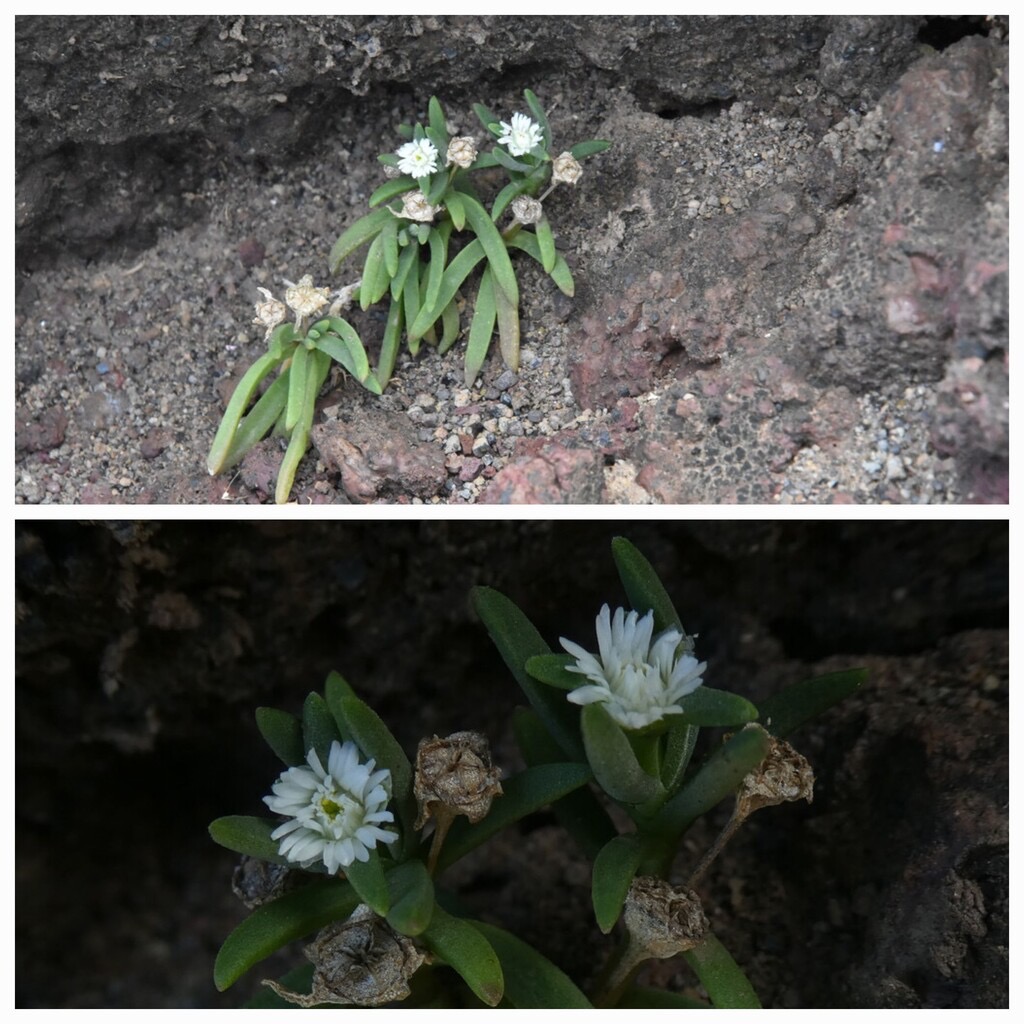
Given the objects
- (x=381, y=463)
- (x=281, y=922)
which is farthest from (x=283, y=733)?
(x=381, y=463)

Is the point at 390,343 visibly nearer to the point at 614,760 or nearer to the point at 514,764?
the point at 514,764

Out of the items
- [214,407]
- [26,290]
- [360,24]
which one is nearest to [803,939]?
[214,407]

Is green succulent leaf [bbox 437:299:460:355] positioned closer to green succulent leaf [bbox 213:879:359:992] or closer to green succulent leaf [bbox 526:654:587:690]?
green succulent leaf [bbox 526:654:587:690]

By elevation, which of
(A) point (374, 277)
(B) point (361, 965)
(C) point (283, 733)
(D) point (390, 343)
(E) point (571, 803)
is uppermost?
(A) point (374, 277)

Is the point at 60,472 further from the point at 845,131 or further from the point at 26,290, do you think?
the point at 845,131

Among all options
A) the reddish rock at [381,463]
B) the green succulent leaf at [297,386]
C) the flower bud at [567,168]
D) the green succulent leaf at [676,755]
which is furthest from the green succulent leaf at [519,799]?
the flower bud at [567,168]

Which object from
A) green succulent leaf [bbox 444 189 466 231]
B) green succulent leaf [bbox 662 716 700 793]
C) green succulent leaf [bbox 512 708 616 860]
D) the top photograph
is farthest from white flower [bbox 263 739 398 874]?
green succulent leaf [bbox 444 189 466 231]
